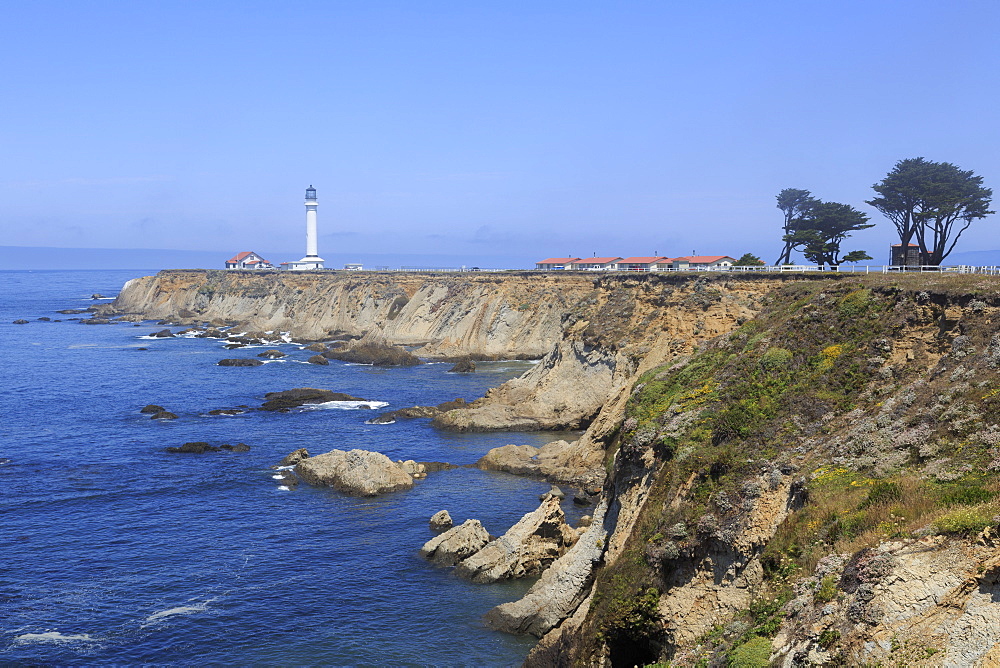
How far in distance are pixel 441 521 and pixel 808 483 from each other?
2126 cm

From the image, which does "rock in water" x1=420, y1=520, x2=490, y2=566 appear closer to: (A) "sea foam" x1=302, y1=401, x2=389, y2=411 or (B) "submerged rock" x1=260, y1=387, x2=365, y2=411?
(A) "sea foam" x1=302, y1=401, x2=389, y2=411

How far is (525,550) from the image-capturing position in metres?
31.1

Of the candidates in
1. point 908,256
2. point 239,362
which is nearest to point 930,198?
point 908,256

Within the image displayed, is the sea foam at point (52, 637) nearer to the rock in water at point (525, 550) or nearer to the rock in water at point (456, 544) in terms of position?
the rock in water at point (456, 544)

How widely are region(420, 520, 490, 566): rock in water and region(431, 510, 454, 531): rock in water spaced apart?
2361 millimetres

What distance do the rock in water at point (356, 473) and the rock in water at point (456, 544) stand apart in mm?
9553

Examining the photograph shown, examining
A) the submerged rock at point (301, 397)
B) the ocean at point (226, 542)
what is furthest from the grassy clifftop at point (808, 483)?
the submerged rock at point (301, 397)

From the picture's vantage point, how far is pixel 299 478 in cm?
4491

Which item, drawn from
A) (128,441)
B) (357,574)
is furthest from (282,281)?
(357,574)

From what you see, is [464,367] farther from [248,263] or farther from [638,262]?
[248,263]

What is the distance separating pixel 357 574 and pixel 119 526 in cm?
1349

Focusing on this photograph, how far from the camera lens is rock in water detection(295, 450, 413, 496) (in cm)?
4247

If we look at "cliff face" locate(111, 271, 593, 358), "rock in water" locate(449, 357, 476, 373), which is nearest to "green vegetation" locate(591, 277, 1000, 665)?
"cliff face" locate(111, 271, 593, 358)

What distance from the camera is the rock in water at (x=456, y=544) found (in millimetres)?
32469
